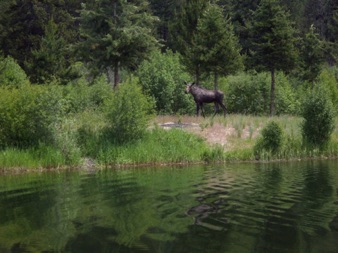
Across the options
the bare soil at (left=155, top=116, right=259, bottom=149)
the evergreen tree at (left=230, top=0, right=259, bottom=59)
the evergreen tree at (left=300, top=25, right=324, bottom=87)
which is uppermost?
the evergreen tree at (left=230, top=0, right=259, bottom=59)

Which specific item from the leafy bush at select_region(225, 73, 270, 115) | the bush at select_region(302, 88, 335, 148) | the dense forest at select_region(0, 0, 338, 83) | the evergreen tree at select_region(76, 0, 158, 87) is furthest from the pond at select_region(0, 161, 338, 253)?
the leafy bush at select_region(225, 73, 270, 115)

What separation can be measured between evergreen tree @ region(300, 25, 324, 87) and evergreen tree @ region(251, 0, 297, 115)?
6.87m

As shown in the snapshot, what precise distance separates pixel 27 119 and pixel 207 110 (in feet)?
79.7

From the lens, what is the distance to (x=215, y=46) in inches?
1353

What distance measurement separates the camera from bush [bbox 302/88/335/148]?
29422 millimetres

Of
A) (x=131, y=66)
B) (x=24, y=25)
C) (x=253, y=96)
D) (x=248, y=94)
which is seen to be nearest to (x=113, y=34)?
(x=131, y=66)

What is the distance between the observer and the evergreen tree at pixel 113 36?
32531mm

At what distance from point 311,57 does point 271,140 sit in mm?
19099

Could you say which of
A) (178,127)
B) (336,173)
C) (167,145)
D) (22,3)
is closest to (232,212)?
(336,173)

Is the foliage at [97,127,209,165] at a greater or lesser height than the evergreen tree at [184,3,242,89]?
lesser

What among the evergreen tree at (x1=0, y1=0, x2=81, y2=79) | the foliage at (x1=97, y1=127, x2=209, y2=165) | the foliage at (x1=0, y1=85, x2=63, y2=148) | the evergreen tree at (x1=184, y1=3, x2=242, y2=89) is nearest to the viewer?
the foliage at (x1=0, y1=85, x2=63, y2=148)

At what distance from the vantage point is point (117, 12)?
34.6m

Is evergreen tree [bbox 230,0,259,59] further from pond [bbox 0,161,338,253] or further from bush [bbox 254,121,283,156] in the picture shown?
pond [bbox 0,161,338,253]

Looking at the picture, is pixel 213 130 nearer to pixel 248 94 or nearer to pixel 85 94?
pixel 85 94
